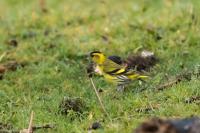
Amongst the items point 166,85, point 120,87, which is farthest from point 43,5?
point 166,85

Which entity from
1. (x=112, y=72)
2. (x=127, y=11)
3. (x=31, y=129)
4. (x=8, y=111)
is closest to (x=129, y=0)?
(x=127, y=11)

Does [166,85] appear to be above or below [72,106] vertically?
above

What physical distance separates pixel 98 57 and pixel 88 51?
1179 millimetres

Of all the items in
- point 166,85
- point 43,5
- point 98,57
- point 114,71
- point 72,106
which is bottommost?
point 72,106

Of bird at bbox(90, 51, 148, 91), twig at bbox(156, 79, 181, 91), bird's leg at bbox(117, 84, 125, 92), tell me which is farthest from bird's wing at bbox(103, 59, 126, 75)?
twig at bbox(156, 79, 181, 91)

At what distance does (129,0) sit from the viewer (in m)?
10.7

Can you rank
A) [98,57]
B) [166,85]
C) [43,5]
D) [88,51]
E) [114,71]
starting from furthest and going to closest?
1. [43,5]
2. [88,51]
3. [98,57]
4. [114,71]
5. [166,85]

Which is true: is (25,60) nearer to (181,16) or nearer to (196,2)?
(181,16)

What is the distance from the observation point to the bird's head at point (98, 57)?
6.57 m

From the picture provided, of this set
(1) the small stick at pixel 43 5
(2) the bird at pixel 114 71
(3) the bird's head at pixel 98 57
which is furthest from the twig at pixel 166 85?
(1) the small stick at pixel 43 5

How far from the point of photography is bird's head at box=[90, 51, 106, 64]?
6.57 meters

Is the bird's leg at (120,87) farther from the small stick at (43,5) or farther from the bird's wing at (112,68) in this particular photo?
the small stick at (43,5)

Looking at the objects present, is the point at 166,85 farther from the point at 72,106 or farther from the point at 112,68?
the point at 72,106

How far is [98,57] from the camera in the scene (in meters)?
6.62
